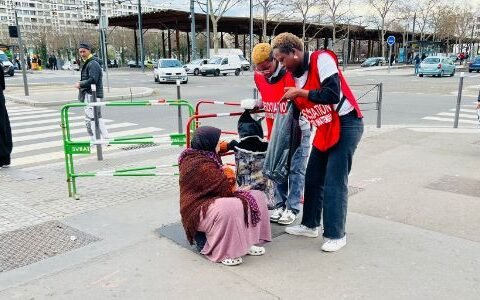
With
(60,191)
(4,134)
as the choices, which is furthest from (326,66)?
(4,134)

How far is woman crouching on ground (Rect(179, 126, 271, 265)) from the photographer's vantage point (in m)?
3.44

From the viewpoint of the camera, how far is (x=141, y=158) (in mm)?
7602

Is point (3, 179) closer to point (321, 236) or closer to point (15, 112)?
point (321, 236)

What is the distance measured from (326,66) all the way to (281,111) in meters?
0.72

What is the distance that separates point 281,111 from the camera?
399cm

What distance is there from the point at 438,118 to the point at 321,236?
988 centimetres

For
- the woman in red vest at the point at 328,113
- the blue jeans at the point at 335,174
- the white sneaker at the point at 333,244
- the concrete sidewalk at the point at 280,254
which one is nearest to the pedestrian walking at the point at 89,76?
the concrete sidewalk at the point at 280,254

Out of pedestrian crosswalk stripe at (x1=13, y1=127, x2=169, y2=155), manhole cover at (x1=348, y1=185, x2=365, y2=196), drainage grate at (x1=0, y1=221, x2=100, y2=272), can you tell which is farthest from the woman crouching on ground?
pedestrian crosswalk stripe at (x1=13, y1=127, x2=169, y2=155)

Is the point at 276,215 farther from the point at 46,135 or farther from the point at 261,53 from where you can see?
the point at 46,135

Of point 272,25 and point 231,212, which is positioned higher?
point 272,25

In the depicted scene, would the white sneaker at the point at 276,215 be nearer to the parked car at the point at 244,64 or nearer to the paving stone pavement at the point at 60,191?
the paving stone pavement at the point at 60,191

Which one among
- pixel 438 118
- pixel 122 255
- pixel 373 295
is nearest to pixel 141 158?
pixel 122 255

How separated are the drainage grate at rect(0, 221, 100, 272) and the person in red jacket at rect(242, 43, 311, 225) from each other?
5.96 ft

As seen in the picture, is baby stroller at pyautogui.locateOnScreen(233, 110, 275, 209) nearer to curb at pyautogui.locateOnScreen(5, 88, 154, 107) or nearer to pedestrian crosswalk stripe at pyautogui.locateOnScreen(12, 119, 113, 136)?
pedestrian crosswalk stripe at pyautogui.locateOnScreen(12, 119, 113, 136)
